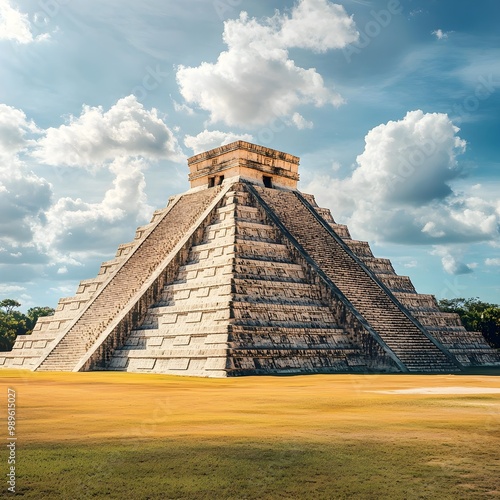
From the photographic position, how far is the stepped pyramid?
18.8 metres

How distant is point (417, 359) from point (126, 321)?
10486mm

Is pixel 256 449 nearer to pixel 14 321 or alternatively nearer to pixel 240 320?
pixel 240 320

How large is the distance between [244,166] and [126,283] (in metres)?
8.24

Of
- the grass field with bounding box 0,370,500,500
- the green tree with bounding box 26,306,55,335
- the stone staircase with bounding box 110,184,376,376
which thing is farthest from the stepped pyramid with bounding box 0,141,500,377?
the green tree with bounding box 26,306,55,335

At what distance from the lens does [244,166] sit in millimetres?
28156

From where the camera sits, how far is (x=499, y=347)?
3738 centimetres

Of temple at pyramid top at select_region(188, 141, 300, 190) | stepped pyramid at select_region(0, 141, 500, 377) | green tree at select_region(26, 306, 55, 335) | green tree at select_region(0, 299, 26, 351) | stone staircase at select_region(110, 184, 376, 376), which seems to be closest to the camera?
stone staircase at select_region(110, 184, 376, 376)

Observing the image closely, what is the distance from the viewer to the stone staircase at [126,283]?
21.8 meters

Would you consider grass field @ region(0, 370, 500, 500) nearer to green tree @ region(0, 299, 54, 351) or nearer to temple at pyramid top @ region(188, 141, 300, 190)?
temple at pyramid top @ region(188, 141, 300, 190)

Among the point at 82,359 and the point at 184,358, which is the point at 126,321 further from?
the point at 184,358

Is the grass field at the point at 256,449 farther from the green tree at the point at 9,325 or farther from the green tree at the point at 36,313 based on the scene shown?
the green tree at the point at 36,313

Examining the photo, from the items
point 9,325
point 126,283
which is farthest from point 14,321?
point 126,283

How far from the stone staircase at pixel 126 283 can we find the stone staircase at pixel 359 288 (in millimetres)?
3639

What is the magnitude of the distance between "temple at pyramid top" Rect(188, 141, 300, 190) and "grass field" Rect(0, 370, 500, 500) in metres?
19.6
